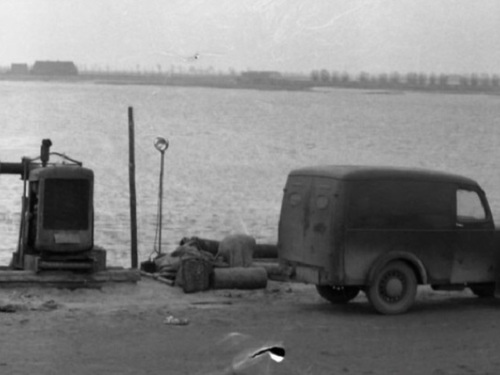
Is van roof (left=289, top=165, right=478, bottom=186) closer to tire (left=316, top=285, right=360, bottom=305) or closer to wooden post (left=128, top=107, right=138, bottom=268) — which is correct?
tire (left=316, top=285, right=360, bottom=305)

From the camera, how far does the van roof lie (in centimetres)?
1761

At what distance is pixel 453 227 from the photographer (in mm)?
18219

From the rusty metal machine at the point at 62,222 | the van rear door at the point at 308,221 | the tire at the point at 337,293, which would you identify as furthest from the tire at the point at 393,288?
the rusty metal machine at the point at 62,222

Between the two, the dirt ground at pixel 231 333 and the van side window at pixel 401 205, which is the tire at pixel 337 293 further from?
the van side window at pixel 401 205

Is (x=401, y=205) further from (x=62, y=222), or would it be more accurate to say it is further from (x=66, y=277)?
(x=62, y=222)

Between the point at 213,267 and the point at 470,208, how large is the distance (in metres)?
4.07

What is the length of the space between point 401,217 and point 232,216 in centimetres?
3128

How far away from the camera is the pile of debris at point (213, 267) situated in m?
19.6

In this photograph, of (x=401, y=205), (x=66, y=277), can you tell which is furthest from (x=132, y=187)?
(x=401, y=205)

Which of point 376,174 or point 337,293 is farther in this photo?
point 337,293

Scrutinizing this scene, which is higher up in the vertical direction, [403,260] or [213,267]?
[403,260]

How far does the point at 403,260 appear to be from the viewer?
17.8 meters

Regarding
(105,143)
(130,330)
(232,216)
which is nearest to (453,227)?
(130,330)

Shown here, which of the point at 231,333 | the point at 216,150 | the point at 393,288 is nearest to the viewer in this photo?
the point at 231,333
